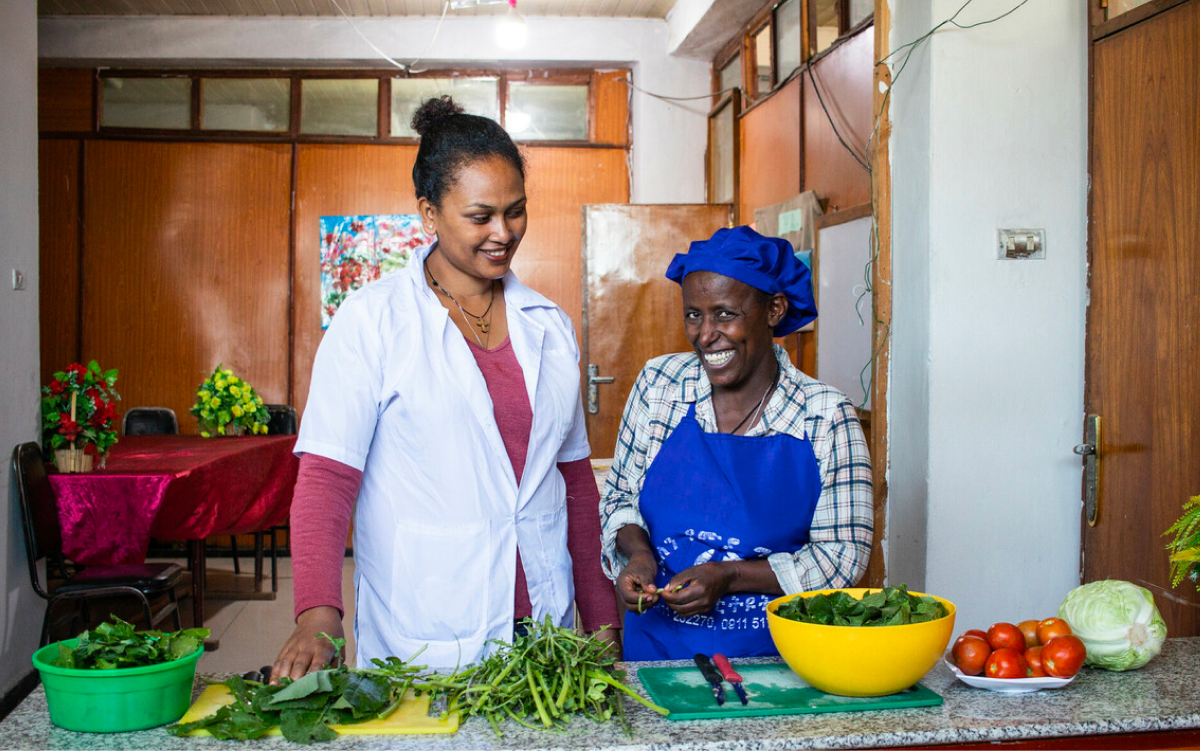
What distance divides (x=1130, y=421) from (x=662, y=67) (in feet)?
13.9

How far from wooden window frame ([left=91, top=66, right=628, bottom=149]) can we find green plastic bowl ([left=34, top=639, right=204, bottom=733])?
5343 mm

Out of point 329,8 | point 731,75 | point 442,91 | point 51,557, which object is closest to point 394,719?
point 51,557

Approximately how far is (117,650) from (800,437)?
3.93 ft

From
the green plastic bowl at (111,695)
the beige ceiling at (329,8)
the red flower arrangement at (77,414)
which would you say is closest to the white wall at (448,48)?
the beige ceiling at (329,8)

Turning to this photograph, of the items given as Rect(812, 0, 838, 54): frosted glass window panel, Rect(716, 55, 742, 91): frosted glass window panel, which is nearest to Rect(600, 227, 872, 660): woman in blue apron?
Rect(812, 0, 838, 54): frosted glass window panel

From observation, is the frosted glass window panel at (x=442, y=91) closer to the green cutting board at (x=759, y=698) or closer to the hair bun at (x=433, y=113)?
the hair bun at (x=433, y=113)

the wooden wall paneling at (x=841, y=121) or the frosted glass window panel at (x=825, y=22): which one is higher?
the frosted glass window panel at (x=825, y=22)

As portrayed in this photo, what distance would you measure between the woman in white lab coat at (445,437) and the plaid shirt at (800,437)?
0.29m

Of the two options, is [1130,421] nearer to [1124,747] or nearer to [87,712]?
[1124,747]

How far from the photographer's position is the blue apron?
5.93ft

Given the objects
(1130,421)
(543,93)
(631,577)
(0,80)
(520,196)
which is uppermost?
(543,93)

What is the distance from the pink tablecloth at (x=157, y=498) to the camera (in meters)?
3.69

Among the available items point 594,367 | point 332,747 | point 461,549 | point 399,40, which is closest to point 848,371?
point 594,367

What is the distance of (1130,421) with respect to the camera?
2.45 m
